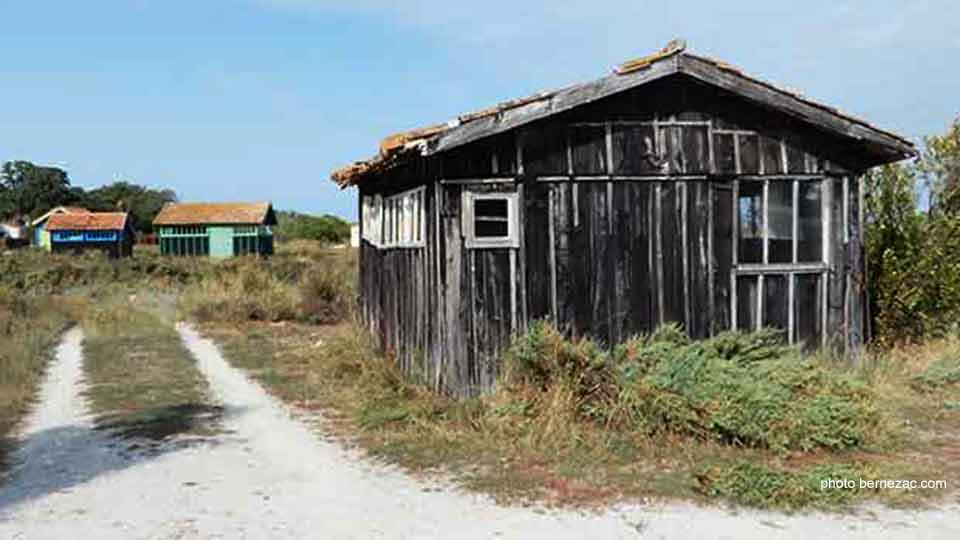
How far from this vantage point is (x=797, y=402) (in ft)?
26.8

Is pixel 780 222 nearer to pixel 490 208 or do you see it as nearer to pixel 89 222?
pixel 490 208

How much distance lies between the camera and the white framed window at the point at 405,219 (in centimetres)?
1093

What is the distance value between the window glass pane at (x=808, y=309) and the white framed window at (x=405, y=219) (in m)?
4.42

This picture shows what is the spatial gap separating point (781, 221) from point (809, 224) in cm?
38

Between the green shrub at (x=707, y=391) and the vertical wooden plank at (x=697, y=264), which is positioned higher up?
the vertical wooden plank at (x=697, y=264)

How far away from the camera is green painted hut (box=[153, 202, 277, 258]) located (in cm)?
5722

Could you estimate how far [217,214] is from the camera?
58688mm

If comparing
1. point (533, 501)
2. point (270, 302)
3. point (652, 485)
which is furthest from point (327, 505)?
point (270, 302)

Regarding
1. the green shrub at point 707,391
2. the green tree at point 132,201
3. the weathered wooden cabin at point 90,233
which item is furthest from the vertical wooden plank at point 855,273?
the green tree at point 132,201

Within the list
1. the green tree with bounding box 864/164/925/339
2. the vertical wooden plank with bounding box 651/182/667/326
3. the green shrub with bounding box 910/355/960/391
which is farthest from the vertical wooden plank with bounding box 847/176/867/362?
the vertical wooden plank with bounding box 651/182/667/326

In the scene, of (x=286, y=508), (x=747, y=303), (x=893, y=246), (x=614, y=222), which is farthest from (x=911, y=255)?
(x=286, y=508)

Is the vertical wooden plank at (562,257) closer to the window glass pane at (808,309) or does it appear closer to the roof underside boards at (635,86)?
the roof underside boards at (635,86)

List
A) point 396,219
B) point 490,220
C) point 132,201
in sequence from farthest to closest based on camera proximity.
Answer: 1. point 132,201
2. point 396,219
3. point 490,220

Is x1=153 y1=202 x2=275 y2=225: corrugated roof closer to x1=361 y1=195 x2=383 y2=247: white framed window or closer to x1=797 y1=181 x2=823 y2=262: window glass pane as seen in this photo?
x1=361 y1=195 x2=383 y2=247: white framed window
